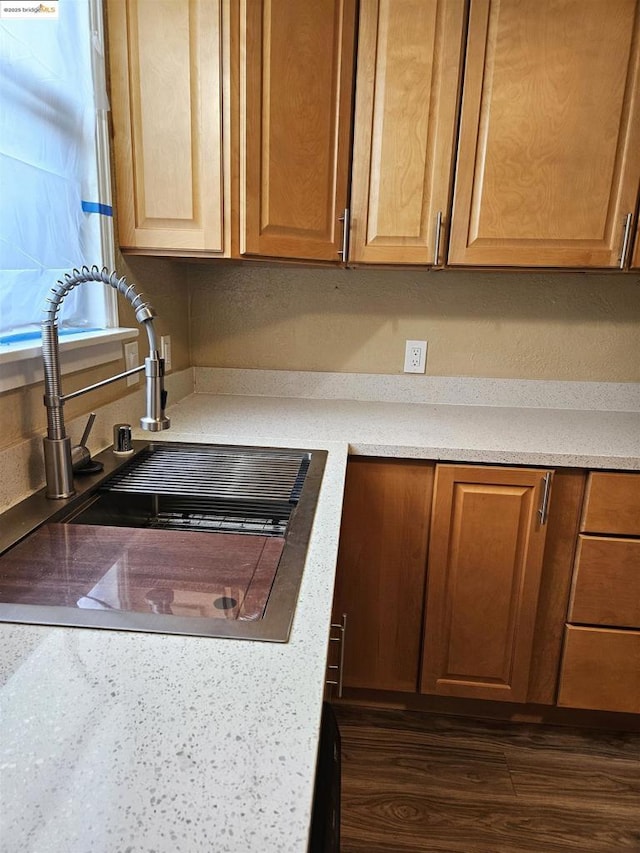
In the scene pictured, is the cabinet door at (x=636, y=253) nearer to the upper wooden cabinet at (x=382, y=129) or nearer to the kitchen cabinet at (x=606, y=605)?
the upper wooden cabinet at (x=382, y=129)

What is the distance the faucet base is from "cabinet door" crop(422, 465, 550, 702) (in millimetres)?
920

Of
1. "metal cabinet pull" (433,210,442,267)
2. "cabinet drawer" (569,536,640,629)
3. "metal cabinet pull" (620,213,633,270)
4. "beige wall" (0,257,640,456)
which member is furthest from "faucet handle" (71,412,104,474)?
"metal cabinet pull" (620,213,633,270)

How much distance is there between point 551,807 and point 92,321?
5.65 ft

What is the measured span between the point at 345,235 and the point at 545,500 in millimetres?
931

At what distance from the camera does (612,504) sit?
1.49 meters

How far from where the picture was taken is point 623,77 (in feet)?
4.88

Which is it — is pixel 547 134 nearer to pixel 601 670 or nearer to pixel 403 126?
pixel 403 126

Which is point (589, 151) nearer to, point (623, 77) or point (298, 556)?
point (623, 77)

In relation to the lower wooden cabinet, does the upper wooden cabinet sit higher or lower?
higher

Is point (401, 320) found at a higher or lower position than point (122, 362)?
higher

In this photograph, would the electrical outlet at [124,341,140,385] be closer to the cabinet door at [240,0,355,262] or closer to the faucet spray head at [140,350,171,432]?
the cabinet door at [240,0,355,262]

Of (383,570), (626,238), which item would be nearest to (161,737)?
(383,570)

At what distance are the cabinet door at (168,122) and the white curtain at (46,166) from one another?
88 mm

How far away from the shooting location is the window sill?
39.9 inches
